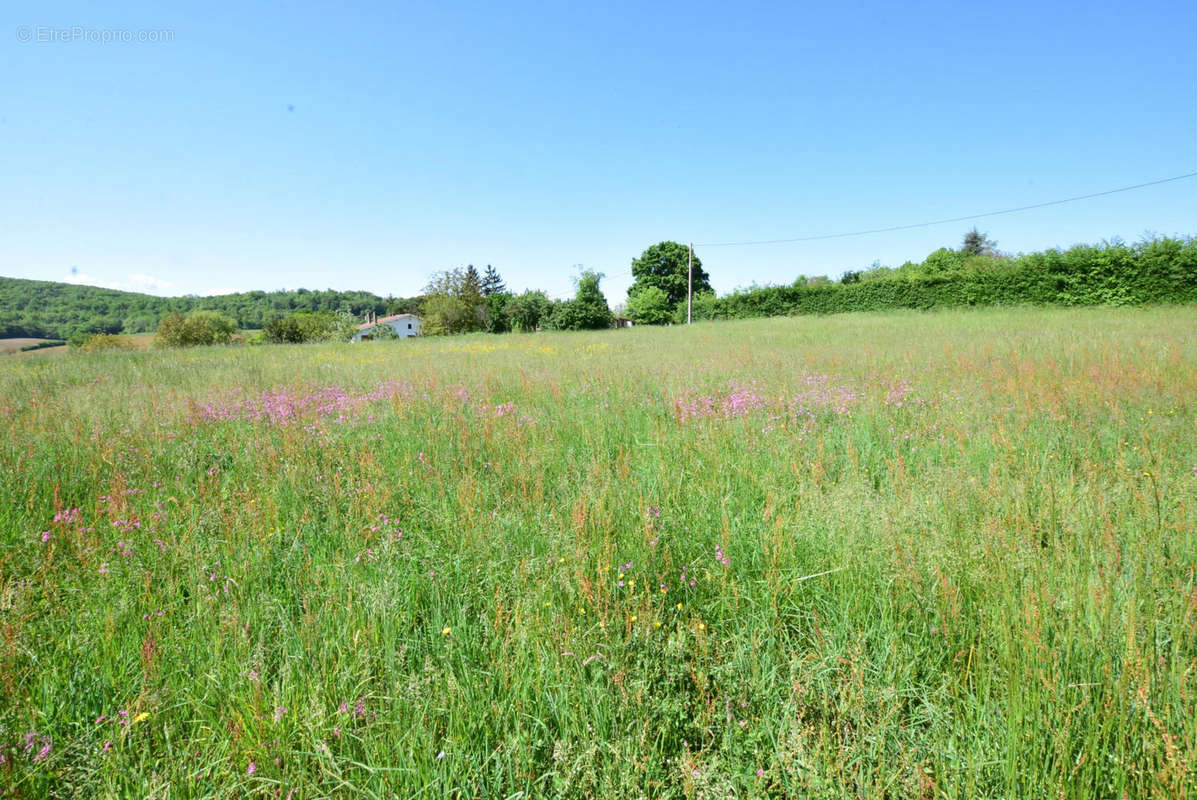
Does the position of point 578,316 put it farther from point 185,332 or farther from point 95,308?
point 95,308

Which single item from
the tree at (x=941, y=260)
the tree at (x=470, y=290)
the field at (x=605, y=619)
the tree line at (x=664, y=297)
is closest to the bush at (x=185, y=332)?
the tree line at (x=664, y=297)

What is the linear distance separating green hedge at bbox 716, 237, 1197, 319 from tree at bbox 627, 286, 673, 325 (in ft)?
88.1

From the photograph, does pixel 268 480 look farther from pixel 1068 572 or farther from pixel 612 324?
pixel 612 324

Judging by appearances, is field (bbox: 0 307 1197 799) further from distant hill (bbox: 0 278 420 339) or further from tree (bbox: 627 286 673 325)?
distant hill (bbox: 0 278 420 339)

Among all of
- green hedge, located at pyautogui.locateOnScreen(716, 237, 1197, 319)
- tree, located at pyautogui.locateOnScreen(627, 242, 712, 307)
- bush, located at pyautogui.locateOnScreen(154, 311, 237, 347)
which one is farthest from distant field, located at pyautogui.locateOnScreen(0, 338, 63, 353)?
tree, located at pyautogui.locateOnScreen(627, 242, 712, 307)

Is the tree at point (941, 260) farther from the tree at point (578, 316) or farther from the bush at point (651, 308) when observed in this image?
the tree at point (578, 316)

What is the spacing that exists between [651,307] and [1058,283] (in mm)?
39453

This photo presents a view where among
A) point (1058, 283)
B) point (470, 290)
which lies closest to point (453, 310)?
point (470, 290)

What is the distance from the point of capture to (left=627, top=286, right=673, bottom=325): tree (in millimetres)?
57188

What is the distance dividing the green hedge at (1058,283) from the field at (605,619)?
77.2 feet

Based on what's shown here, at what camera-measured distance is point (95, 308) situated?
61750mm

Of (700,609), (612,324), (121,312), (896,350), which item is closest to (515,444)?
(700,609)

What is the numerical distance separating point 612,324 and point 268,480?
50.0 meters

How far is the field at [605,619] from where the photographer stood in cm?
137
